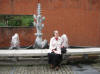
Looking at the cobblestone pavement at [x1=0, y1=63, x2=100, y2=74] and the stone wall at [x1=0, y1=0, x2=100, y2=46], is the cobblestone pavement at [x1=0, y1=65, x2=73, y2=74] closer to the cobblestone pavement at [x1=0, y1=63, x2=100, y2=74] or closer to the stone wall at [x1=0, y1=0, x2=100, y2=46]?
the cobblestone pavement at [x1=0, y1=63, x2=100, y2=74]

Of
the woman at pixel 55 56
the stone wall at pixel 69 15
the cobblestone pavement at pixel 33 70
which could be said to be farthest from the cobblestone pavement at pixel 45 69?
the stone wall at pixel 69 15

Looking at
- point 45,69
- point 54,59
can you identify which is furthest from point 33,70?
point 54,59

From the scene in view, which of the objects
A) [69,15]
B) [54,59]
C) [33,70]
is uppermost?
[69,15]

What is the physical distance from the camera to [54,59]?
6805mm

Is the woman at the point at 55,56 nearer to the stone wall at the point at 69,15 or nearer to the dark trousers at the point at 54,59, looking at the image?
the dark trousers at the point at 54,59

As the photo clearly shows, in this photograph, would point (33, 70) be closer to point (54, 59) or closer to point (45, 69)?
point (45, 69)

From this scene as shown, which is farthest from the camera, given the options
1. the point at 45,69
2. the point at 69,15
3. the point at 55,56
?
the point at 69,15

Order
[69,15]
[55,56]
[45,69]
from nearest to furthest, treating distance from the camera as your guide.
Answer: [55,56] < [45,69] < [69,15]

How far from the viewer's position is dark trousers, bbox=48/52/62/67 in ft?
22.3

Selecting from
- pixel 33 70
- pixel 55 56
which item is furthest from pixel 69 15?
pixel 33 70

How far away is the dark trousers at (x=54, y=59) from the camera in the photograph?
6805mm

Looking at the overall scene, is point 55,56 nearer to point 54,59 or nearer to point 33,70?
point 54,59

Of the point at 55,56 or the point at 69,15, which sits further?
the point at 69,15

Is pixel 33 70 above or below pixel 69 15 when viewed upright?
below
